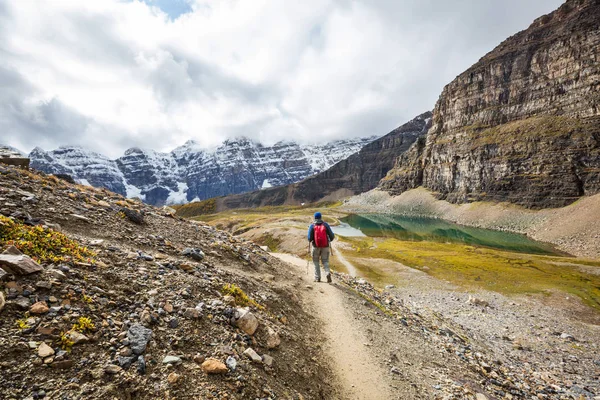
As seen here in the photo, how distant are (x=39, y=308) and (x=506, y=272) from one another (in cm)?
5986

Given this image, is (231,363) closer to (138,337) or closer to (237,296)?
(138,337)

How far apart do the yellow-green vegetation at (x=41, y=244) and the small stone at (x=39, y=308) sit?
1.86m

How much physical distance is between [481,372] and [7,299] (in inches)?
709

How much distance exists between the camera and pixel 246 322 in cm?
880

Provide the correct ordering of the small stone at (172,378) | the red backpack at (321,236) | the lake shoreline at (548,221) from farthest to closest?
1. the lake shoreline at (548,221)
2. the red backpack at (321,236)
3. the small stone at (172,378)

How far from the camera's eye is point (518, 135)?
528ft

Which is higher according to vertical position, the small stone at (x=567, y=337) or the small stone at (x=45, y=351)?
the small stone at (x=45, y=351)

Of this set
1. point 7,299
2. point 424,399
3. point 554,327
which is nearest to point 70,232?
point 7,299

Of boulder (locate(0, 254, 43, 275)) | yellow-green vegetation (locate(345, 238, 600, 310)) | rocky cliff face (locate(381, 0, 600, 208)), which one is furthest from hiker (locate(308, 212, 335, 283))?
rocky cliff face (locate(381, 0, 600, 208))

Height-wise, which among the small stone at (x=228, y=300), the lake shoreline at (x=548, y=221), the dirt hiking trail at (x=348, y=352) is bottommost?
the lake shoreline at (x=548, y=221)

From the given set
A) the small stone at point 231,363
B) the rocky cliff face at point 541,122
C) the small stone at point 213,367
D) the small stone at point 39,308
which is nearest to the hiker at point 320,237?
the small stone at point 231,363

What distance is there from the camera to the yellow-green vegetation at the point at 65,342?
210 inches

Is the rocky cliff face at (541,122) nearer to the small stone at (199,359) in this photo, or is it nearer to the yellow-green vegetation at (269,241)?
the yellow-green vegetation at (269,241)

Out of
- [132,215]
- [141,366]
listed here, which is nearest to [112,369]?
[141,366]
